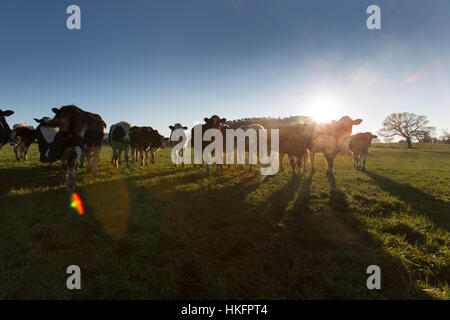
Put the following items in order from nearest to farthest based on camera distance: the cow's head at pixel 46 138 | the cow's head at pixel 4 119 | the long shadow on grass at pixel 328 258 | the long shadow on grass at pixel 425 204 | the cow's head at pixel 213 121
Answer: the long shadow on grass at pixel 328 258, the long shadow on grass at pixel 425 204, the cow's head at pixel 46 138, the cow's head at pixel 4 119, the cow's head at pixel 213 121

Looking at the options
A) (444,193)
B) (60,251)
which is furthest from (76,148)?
(444,193)

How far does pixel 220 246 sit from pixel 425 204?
6.45 m

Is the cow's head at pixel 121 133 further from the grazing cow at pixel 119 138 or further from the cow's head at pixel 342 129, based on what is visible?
the cow's head at pixel 342 129

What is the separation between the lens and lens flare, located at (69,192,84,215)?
4227 millimetres

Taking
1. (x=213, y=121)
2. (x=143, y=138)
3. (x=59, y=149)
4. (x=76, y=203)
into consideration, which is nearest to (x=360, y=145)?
(x=213, y=121)

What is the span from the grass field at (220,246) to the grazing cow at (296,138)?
12.1 ft

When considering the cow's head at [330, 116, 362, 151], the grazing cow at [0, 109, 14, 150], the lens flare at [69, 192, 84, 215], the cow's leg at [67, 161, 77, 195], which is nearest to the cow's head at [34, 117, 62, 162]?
the cow's leg at [67, 161, 77, 195]

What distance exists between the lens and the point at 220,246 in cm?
292

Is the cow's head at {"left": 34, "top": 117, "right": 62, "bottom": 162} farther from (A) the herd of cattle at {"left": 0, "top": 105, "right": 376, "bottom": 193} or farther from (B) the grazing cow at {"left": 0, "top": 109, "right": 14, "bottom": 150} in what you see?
(B) the grazing cow at {"left": 0, "top": 109, "right": 14, "bottom": 150}

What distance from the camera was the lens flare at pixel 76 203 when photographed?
4.23 meters

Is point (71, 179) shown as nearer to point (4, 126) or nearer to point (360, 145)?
point (4, 126)

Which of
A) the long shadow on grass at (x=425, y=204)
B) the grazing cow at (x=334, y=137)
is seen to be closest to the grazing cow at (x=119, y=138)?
the grazing cow at (x=334, y=137)

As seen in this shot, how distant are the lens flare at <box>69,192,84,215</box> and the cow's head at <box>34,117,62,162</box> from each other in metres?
1.48

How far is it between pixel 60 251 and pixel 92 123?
21.5 ft
